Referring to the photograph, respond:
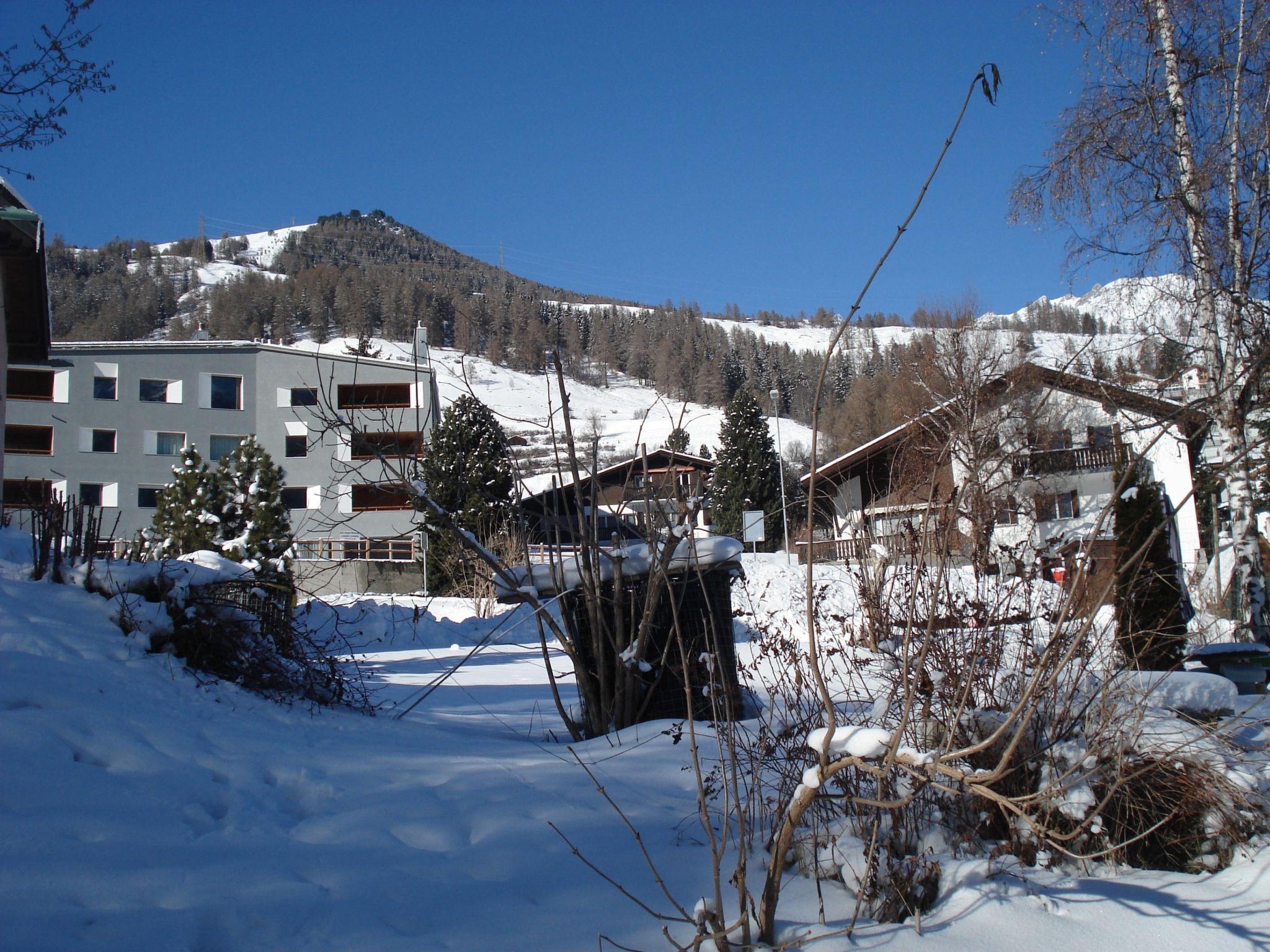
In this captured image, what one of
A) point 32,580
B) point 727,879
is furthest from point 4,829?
point 32,580

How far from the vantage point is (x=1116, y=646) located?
3.49 meters

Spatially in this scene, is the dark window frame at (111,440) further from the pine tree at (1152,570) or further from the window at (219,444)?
the pine tree at (1152,570)

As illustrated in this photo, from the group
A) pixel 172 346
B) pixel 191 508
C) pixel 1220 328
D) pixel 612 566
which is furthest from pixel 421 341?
pixel 172 346

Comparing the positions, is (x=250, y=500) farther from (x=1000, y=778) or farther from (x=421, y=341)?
(x=1000, y=778)

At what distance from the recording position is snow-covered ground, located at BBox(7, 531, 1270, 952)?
2115 mm

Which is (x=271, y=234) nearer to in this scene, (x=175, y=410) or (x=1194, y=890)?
(x=175, y=410)

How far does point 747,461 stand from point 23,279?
103 ft

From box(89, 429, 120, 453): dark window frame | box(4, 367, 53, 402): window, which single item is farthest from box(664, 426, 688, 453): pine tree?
box(4, 367, 53, 402): window

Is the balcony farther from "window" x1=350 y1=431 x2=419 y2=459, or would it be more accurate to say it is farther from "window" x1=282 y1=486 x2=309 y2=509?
"window" x1=282 y1=486 x2=309 y2=509

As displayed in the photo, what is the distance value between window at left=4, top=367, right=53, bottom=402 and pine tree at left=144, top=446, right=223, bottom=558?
57.8ft

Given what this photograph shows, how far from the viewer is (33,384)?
33125 millimetres

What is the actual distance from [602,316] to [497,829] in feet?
307

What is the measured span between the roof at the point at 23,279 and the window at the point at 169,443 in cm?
2288

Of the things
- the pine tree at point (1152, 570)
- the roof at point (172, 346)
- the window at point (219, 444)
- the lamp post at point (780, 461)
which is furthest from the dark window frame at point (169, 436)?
the pine tree at point (1152, 570)
